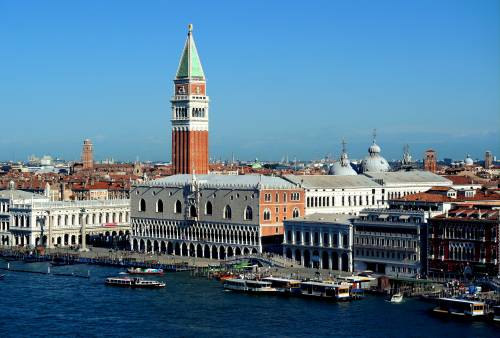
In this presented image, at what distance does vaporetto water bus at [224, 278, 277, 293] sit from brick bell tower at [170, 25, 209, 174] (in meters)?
21.9

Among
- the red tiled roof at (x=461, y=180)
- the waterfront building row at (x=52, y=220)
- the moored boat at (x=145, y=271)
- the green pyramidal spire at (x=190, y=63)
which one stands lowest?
the moored boat at (x=145, y=271)

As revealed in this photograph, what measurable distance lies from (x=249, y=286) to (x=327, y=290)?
426cm

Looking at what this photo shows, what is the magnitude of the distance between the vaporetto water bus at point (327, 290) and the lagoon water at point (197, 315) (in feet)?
2.26

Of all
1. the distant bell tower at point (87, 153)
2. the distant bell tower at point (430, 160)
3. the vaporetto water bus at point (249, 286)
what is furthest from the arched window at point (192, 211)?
the distant bell tower at point (87, 153)

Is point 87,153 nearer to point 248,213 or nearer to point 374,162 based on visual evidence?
point 374,162

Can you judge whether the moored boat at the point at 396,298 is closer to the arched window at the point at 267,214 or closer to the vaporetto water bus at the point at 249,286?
the vaporetto water bus at the point at 249,286

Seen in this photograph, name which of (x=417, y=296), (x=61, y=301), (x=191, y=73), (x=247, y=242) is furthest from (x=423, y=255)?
(x=191, y=73)

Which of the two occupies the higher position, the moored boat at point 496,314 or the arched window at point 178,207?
the arched window at point 178,207

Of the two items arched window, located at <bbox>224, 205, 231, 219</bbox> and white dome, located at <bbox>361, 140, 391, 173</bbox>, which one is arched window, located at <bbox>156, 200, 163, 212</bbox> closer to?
arched window, located at <bbox>224, 205, 231, 219</bbox>

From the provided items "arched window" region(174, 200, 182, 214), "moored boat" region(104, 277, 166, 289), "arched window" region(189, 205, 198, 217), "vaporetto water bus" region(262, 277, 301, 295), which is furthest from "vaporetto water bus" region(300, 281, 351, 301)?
"arched window" region(174, 200, 182, 214)

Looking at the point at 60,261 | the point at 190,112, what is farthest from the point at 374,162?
the point at 60,261

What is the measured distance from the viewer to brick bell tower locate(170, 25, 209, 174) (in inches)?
2901

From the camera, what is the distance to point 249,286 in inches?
2037

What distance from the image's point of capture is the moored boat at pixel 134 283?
53.7m
